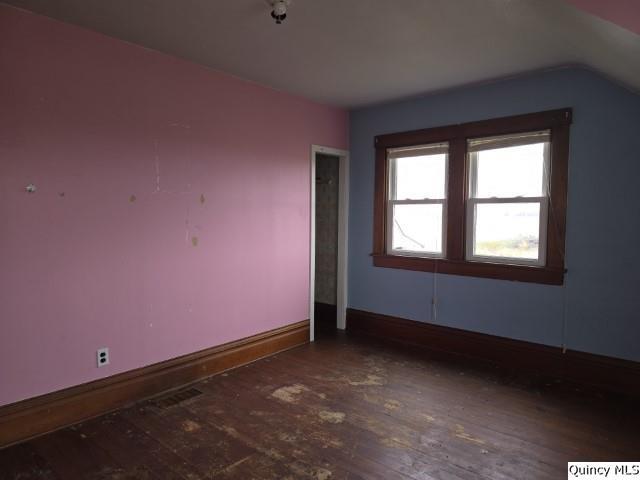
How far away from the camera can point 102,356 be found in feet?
9.31

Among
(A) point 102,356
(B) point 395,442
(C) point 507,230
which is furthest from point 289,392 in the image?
(C) point 507,230

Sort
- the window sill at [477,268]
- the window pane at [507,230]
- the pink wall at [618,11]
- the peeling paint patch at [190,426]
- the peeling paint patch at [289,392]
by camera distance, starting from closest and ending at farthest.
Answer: the pink wall at [618,11]
the peeling paint patch at [190,426]
the peeling paint patch at [289,392]
the window sill at [477,268]
the window pane at [507,230]

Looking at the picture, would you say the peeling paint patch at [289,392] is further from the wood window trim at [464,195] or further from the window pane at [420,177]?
the window pane at [420,177]

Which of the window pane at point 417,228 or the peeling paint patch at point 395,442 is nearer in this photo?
the peeling paint patch at point 395,442

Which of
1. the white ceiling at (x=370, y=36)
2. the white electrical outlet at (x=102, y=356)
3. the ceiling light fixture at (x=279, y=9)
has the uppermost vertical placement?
the white ceiling at (x=370, y=36)

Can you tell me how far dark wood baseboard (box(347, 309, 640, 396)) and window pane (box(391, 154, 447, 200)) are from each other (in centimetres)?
139

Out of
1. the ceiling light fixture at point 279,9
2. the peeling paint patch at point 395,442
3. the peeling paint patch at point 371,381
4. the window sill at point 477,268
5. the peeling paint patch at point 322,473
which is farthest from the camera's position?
the window sill at point 477,268

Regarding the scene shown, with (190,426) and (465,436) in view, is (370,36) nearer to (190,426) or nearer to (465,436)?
(465,436)

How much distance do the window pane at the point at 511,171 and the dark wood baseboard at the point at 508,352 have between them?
4.49ft

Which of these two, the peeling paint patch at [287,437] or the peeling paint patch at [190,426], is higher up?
the peeling paint patch at [287,437]

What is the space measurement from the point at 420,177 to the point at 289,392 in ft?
8.47

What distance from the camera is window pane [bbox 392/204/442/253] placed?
14.0ft

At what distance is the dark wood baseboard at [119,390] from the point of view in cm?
247

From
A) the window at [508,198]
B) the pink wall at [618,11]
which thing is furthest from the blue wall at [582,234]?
the pink wall at [618,11]
